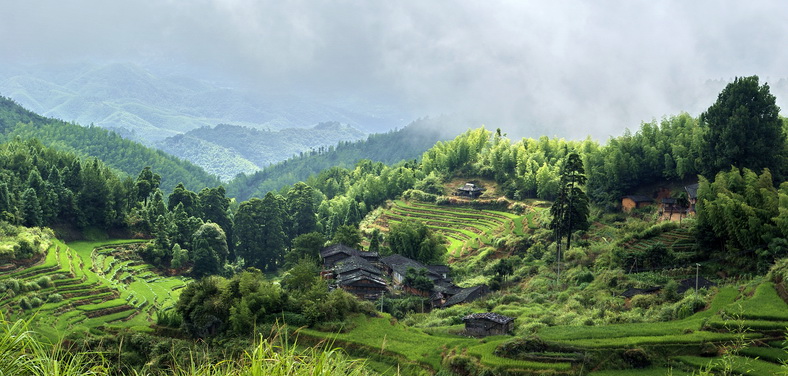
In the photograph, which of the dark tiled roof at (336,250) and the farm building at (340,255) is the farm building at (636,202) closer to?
the farm building at (340,255)

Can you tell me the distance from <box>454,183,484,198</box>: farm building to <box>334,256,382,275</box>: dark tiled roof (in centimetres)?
Answer: 2141

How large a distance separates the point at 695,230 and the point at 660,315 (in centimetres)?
999

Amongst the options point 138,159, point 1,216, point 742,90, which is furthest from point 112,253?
point 138,159

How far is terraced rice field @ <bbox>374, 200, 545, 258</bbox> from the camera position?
52938 millimetres

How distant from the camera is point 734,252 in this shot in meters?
31.8

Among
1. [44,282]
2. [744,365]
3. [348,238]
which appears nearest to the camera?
[744,365]

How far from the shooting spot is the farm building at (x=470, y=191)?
219 ft

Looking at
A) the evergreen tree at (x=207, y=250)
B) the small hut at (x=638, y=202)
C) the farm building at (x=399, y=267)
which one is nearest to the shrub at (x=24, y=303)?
the evergreen tree at (x=207, y=250)

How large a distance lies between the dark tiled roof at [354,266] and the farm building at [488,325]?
15541 millimetres

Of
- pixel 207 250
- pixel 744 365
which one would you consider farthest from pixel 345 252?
pixel 744 365

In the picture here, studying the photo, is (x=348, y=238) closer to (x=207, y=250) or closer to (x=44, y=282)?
(x=207, y=250)

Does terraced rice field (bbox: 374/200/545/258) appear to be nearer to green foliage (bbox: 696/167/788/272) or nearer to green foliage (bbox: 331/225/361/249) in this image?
green foliage (bbox: 331/225/361/249)

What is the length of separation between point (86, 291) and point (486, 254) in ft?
82.9

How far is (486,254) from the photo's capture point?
159 ft
